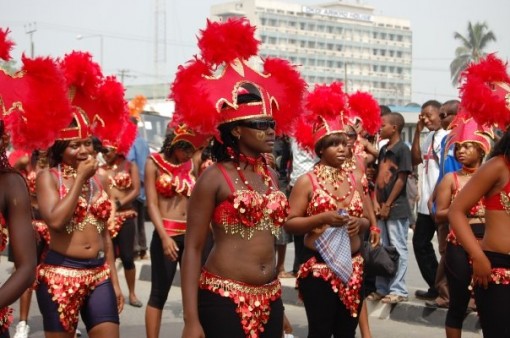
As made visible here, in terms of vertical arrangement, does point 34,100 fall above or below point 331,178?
above

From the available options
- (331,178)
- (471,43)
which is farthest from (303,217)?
(471,43)

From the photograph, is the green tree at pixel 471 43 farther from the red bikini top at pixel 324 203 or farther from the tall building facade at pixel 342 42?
the red bikini top at pixel 324 203

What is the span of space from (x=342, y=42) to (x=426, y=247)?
132782 millimetres

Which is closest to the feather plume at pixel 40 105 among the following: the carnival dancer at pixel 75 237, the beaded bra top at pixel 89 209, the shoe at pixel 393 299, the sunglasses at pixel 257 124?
the sunglasses at pixel 257 124

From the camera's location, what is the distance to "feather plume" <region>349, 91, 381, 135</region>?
362 inches

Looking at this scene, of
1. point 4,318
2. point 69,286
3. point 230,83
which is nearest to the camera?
point 4,318

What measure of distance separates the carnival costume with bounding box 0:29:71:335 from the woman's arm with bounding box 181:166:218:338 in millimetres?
809

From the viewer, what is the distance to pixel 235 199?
17.1 ft

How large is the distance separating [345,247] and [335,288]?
0.30 m

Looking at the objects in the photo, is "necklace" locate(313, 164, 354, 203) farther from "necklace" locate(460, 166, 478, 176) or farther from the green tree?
the green tree

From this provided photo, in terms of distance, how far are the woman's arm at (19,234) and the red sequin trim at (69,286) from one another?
2140mm

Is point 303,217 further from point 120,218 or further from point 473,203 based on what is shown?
point 120,218

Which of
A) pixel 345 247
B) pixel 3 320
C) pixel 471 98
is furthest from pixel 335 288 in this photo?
pixel 3 320

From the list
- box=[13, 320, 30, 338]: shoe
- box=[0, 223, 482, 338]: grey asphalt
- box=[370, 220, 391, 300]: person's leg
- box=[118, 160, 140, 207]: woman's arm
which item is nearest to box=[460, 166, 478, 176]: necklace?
box=[0, 223, 482, 338]: grey asphalt
